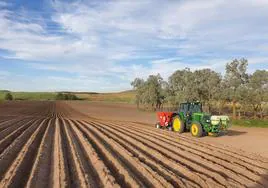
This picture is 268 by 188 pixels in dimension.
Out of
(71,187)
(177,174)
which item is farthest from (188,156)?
(71,187)

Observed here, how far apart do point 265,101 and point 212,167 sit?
28.7 metres

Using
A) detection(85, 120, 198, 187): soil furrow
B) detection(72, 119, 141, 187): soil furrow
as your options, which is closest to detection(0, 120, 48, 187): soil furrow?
detection(72, 119, 141, 187): soil furrow

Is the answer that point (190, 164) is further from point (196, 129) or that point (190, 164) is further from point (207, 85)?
point (207, 85)

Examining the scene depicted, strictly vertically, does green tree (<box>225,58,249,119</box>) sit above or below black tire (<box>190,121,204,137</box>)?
above

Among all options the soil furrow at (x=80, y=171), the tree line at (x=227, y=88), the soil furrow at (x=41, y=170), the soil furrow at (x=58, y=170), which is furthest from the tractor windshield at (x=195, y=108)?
the tree line at (x=227, y=88)

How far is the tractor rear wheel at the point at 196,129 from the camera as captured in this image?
15.8 meters

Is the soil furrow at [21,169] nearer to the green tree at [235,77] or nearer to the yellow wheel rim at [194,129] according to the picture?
the yellow wheel rim at [194,129]

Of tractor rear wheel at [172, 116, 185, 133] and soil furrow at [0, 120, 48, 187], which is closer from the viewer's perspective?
soil furrow at [0, 120, 48, 187]

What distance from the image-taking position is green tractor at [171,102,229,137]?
1594 cm

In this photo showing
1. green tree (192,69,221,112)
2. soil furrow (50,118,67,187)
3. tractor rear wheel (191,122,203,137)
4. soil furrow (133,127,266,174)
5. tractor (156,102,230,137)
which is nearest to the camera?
soil furrow (50,118,67,187)

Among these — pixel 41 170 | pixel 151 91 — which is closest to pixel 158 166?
pixel 41 170

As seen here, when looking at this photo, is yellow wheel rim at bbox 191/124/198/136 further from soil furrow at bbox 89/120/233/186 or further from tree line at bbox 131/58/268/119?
tree line at bbox 131/58/268/119

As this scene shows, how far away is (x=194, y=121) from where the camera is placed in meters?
16.5

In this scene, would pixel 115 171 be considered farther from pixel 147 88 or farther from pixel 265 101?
pixel 147 88
